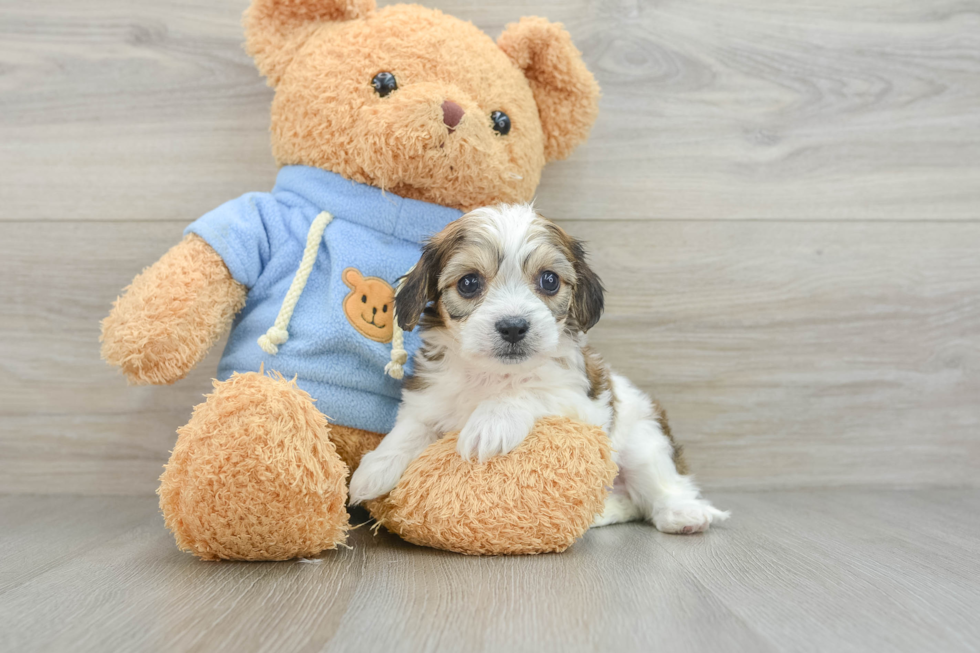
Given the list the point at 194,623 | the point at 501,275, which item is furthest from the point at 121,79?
the point at 194,623

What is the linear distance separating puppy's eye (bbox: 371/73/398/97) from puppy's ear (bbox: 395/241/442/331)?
1.36ft

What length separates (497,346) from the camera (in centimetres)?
145

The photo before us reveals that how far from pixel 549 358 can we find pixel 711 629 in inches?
26.1

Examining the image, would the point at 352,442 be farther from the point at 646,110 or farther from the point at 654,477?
the point at 646,110

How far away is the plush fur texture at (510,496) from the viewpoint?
4.80 ft

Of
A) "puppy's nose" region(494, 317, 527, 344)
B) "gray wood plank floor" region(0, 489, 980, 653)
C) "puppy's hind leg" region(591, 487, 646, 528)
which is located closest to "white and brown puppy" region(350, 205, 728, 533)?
"puppy's nose" region(494, 317, 527, 344)

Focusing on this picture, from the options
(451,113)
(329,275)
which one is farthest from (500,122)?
(329,275)

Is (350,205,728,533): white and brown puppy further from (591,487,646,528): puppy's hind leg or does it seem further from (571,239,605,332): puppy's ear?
(591,487,646,528): puppy's hind leg

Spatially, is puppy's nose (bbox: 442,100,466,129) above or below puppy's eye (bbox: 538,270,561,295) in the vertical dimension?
above

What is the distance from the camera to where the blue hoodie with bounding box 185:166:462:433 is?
1.72 metres

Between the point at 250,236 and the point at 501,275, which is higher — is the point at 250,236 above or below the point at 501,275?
below

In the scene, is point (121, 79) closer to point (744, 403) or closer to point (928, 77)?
point (744, 403)

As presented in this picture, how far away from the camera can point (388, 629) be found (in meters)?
1.08

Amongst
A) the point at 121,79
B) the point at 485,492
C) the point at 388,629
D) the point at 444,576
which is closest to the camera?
the point at 388,629
